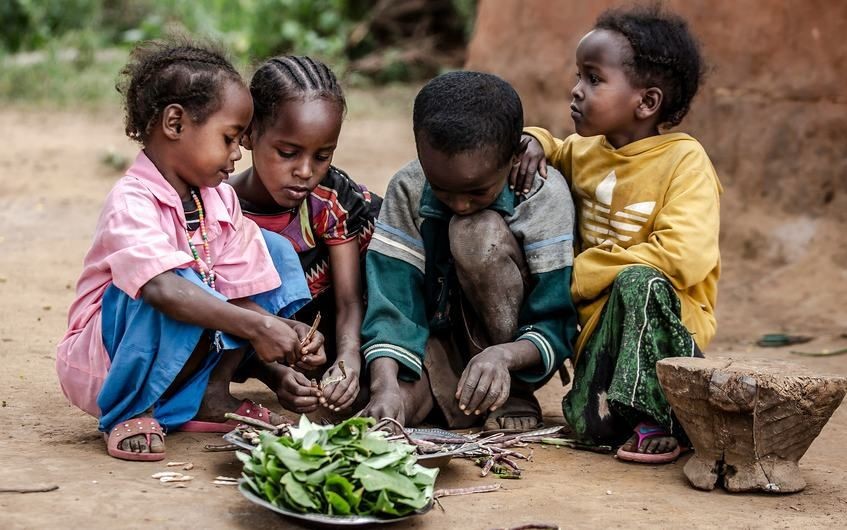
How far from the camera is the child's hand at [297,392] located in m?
3.28

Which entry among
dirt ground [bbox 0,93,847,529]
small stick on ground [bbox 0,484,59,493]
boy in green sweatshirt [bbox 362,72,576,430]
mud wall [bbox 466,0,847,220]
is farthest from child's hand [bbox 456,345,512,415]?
mud wall [bbox 466,0,847,220]

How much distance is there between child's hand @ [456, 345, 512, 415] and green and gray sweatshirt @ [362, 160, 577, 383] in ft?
0.72

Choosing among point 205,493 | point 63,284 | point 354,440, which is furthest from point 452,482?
point 63,284

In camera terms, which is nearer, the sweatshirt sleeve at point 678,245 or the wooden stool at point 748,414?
the wooden stool at point 748,414

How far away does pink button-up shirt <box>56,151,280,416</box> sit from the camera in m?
3.07

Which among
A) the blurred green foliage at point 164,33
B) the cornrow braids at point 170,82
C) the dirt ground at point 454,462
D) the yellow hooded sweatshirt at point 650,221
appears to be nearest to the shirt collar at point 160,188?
the cornrow braids at point 170,82

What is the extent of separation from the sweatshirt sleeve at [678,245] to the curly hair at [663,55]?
0.93 feet

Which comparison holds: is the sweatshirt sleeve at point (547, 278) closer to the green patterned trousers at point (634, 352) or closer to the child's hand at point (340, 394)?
the green patterned trousers at point (634, 352)

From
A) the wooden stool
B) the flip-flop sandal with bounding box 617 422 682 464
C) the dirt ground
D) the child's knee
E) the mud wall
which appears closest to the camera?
the dirt ground

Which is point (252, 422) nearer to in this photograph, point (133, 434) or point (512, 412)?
point (133, 434)

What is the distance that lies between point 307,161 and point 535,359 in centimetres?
92

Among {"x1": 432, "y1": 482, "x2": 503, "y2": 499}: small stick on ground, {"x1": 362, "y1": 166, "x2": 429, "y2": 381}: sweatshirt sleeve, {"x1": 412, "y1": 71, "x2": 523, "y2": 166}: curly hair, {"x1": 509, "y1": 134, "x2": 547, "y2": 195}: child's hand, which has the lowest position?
{"x1": 432, "y1": 482, "x2": 503, "y2": 499}: small stick on ground

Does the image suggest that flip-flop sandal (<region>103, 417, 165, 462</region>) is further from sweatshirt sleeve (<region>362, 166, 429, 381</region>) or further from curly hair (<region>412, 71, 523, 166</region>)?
curly hair (<region>412, 71, 523, 166</region>)

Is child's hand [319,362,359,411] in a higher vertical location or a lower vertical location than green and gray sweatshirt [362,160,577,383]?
lower
